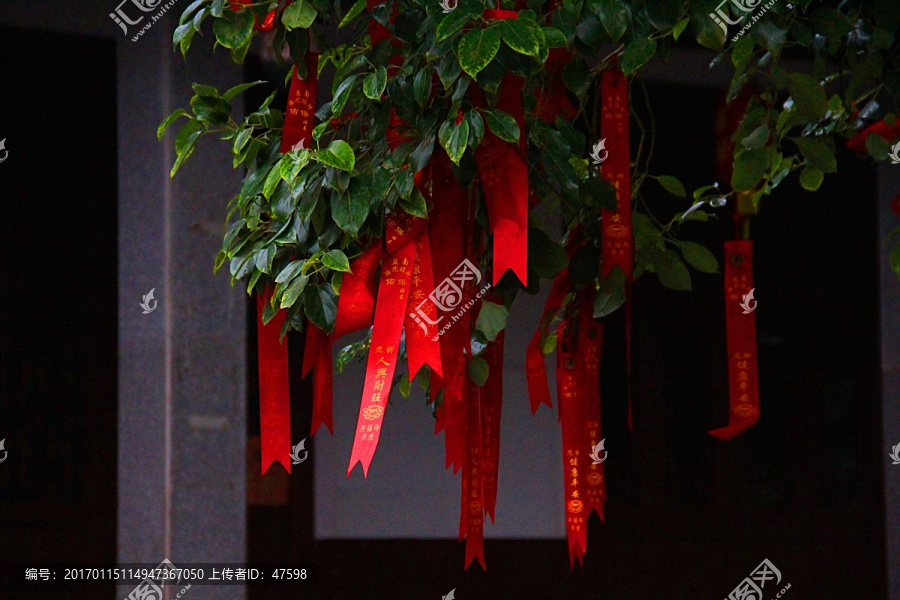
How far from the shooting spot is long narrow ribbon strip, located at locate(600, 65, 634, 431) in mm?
1631

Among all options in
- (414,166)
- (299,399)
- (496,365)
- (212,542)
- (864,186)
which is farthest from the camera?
(864,186)

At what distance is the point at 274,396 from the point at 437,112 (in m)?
0.58

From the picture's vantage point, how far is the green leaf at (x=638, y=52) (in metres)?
1.44

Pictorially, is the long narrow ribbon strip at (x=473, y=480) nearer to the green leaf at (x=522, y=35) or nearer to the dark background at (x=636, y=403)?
the green leaf at (x=522, y=35)

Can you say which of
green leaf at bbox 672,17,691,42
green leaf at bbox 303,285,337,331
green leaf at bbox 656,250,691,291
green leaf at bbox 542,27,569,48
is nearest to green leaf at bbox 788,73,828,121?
green leaf at bbox 672,17,691,42

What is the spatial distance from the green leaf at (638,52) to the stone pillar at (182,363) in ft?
7.53

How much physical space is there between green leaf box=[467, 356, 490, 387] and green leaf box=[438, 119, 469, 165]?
510 mm

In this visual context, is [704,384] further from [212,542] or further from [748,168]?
[748,168]

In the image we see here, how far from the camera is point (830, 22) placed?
5.40 feet

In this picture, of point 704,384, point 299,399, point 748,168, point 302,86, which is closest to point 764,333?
point 704,384

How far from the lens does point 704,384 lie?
482 cm

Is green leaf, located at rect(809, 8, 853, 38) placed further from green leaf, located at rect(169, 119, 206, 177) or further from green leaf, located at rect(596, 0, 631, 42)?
green leaf, located at rect(169, 119, 206, 177)
